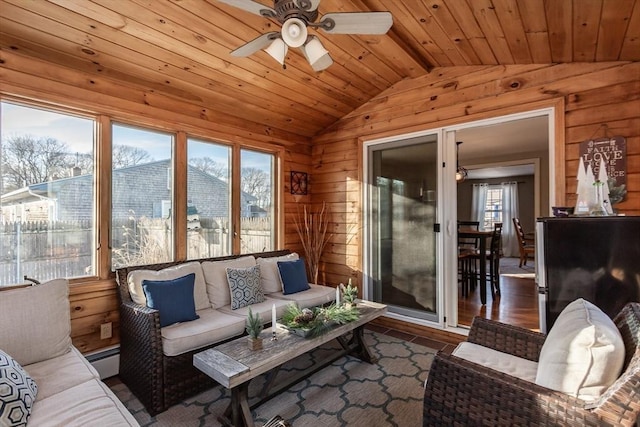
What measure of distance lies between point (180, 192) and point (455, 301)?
2.99m

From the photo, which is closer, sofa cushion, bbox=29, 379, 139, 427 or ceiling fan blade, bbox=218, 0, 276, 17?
sofa cushion, bbox=29, 379, 139, 427

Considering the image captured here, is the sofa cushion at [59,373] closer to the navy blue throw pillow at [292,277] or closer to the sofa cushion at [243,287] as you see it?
the sofa cushion at [243,287]

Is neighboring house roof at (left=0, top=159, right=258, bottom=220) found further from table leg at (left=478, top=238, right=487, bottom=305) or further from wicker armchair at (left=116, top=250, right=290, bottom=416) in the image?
table leg at (left=478, top=238, right=487, bottom=305)

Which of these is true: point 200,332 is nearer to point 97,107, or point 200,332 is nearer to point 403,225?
point 97,107

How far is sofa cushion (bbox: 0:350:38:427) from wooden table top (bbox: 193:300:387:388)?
745mm

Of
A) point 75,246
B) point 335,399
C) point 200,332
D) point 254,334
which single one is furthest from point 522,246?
point 75,246

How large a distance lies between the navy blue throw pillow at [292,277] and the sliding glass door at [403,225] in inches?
36.5

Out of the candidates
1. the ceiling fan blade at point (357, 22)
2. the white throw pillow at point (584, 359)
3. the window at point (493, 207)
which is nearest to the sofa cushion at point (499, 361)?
the white throw pillow at point (584, 359)

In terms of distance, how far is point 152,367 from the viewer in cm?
212

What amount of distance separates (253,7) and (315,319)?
1.95 meters

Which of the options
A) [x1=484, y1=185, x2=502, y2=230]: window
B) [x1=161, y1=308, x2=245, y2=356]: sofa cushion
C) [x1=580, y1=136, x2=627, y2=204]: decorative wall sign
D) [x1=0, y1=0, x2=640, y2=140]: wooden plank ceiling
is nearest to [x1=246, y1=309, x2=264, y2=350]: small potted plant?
[x1=161, y1=308, x2=245, y2=356]: sofa cushion

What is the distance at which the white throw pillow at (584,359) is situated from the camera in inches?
46.9

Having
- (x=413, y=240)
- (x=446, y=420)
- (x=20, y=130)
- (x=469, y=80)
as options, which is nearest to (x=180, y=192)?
(x=20, y=130)

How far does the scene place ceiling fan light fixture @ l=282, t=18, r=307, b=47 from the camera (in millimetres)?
1646
